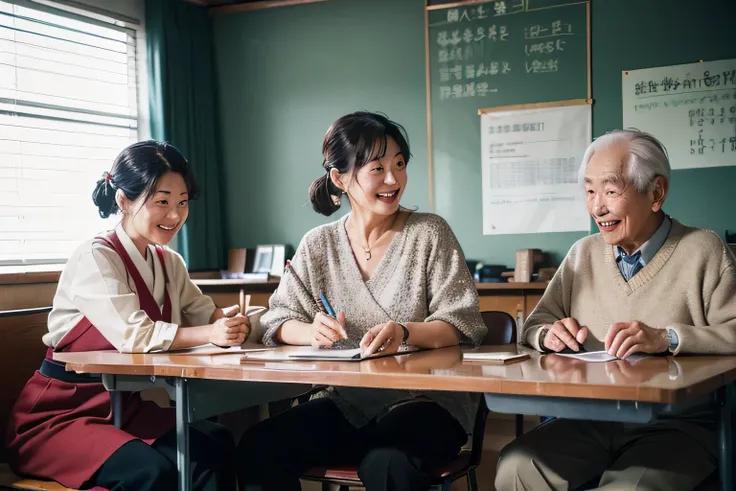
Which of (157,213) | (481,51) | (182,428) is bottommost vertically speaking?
(182,428)

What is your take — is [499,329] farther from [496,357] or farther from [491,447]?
[491,447]

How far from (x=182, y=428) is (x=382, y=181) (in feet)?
2.81

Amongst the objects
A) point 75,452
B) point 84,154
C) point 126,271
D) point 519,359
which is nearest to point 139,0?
point 84,154

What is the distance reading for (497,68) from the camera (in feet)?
15.3

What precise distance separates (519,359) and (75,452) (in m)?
1.12

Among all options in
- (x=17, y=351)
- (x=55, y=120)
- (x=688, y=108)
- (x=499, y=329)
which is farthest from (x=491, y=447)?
(x=55, y=120)

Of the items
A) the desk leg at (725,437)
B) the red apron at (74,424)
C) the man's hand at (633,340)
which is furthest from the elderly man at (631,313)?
the red apron at (74,424)

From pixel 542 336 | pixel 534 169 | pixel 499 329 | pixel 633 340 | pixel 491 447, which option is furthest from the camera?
pixel 534 169

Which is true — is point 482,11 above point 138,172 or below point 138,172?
above

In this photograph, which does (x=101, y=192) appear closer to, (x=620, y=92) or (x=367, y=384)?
(x=367, y=384)

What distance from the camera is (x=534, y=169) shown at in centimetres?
459

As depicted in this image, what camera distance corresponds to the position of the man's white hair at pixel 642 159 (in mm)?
1997

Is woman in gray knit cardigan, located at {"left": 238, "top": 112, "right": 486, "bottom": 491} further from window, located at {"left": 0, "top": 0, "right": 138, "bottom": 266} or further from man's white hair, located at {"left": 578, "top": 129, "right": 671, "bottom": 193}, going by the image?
window, located at {"left": 0, "top": 0, "right": 138, "bottom": 266}

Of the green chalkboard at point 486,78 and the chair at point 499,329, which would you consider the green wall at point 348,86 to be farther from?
the chair at point 499,329
